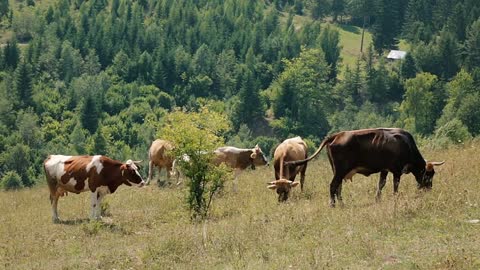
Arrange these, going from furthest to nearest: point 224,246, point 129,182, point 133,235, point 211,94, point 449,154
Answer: point 211,94
point 449,154
point 129,182
point 133,235
point 224,246

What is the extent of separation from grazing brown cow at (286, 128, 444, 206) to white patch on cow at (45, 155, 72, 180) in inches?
348

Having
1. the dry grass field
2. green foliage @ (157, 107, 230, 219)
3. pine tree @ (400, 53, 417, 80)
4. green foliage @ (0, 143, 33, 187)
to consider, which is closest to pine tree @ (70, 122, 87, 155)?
green foliage @ (0, 143, 33, 187)

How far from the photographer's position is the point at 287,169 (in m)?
21.6

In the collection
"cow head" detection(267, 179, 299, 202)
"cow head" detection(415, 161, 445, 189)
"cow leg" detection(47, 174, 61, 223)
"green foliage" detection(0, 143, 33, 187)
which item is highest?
"cow head" detection(415, 161, 445, 189)

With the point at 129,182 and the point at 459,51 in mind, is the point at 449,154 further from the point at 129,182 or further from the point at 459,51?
the point at 459,51

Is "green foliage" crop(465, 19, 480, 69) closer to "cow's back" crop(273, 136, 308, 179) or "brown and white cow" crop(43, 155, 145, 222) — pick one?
"cow's back" crop(273, 136, 308, 179)

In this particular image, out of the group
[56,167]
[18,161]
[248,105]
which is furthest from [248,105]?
[56,167]

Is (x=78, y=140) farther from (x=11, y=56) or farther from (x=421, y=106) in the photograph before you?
(x=421, y=106)

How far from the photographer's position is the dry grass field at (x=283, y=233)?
12664mm

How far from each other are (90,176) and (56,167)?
1.42 meters

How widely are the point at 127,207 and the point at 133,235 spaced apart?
4916mm

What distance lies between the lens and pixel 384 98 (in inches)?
5492

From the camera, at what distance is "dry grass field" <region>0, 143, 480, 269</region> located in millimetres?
12664

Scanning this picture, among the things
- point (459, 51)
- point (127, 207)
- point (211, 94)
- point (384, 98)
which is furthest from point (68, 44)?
point (127, 207)
